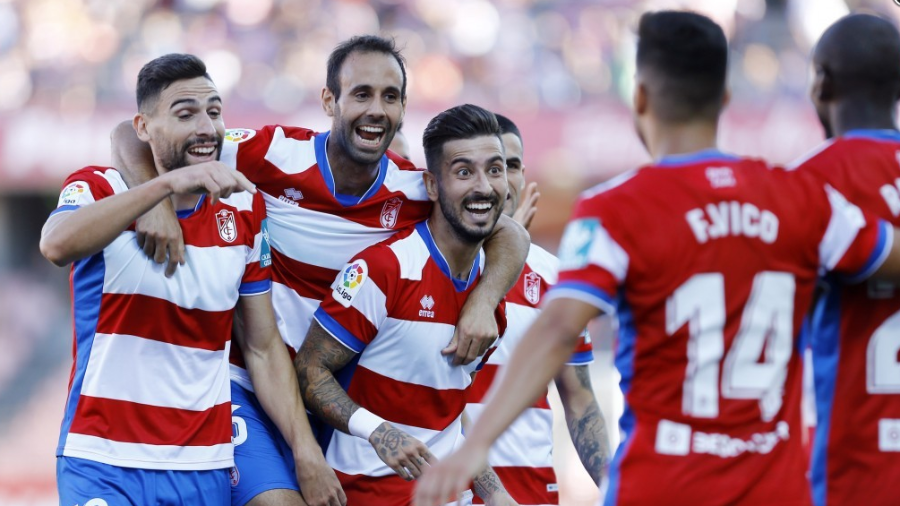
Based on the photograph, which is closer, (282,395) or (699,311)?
(699,311)

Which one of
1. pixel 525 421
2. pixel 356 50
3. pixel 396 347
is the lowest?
pixel 525 421

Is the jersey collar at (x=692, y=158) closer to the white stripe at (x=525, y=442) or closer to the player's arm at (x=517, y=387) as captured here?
the player's arm at (x=517, y=387)

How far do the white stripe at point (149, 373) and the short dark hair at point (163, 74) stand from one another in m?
1.06

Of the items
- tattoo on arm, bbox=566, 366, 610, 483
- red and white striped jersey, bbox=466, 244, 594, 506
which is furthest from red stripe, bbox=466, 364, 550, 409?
tattoo on arm, bbox=566, 366, 610, 483

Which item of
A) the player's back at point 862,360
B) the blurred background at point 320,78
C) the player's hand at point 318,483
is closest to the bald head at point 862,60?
the player's back at point 862,360

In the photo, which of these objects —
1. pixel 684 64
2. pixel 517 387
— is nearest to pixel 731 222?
pixel 684 64

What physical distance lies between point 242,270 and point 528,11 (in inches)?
614

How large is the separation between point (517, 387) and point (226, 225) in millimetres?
2162

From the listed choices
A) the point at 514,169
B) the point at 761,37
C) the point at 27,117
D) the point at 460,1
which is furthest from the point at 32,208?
the point at 514,169

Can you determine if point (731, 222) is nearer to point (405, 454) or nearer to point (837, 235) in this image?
point (837, 235)

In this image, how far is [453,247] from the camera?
541 centimetres

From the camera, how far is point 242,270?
5.03 meters

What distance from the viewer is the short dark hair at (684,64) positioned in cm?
346

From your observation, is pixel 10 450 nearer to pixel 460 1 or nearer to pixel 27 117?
pixel 27 117
